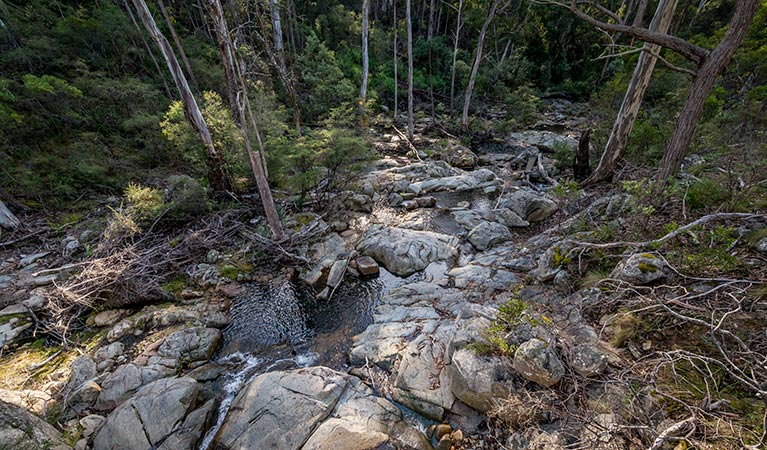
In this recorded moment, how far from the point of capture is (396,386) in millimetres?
3756

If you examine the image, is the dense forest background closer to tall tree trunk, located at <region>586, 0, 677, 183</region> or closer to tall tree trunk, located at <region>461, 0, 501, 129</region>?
tall tree trunk, located at <region>586, 0, 677, 183</region>

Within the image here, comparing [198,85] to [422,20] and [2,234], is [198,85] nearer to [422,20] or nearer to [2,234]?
[2,234]

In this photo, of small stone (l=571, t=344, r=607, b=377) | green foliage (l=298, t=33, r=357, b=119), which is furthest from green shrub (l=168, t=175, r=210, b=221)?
green foliage (l=298, t=33, r=357, b=119)

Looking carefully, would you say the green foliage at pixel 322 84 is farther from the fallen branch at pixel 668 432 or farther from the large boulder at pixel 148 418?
the fallen branch at pixel 668 432

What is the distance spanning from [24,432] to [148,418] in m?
0.96

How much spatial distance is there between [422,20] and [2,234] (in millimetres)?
26986

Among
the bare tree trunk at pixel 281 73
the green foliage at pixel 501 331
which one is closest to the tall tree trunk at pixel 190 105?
the bare tree trunk at pixel 281 73

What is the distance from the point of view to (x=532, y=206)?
302 inches

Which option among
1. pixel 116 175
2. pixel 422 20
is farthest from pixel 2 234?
pixel 422 20

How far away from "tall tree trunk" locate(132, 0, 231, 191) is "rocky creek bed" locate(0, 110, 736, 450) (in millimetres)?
2868

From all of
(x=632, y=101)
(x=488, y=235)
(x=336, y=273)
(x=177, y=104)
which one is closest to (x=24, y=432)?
(x=336, y=273)

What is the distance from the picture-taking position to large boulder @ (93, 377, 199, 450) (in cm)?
327

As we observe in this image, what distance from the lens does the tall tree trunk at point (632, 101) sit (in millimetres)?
5855

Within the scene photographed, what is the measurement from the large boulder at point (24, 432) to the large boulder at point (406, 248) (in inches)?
202
